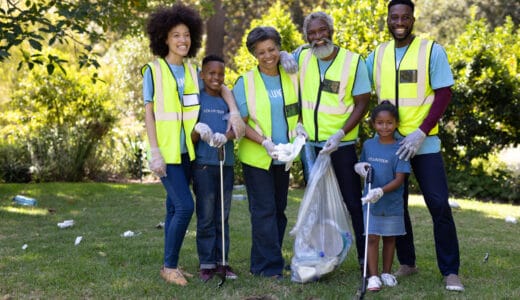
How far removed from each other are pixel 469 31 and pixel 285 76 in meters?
6.68

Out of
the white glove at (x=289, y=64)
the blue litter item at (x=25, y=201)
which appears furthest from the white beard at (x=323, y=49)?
the blue litter item at (x=25, y=201)

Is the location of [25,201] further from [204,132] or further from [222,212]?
[204,132]

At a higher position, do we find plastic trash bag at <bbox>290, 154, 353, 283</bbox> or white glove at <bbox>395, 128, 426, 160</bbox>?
white glove at <bbox>395, 128, 426, 160</bbox>

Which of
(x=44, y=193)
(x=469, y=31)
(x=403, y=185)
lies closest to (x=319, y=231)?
(x=403, y=185)

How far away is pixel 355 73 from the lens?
4688 millimetres

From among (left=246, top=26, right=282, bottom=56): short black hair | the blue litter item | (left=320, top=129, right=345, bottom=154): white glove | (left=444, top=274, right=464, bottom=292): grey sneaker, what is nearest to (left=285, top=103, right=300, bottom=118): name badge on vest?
(left=320, top=129, right=345, bottom=154): white glove

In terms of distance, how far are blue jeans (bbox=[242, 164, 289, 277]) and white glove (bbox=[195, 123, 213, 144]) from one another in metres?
0.45

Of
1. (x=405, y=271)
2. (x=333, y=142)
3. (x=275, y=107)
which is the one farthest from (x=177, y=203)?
(x=405, y=271)

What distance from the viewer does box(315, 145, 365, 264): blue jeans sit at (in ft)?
15.6

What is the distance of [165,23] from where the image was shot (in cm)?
468

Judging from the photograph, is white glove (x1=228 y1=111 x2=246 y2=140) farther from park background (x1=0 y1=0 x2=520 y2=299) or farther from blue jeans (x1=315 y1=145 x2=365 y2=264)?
park background (x1=0 y1=0 x2=520 y2=299)

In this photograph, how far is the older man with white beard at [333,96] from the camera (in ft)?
15.3

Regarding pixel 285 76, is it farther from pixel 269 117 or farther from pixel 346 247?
pixel 346 247

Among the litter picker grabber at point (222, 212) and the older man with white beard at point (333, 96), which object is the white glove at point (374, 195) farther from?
the litter picker grabber at point (222, 212)
